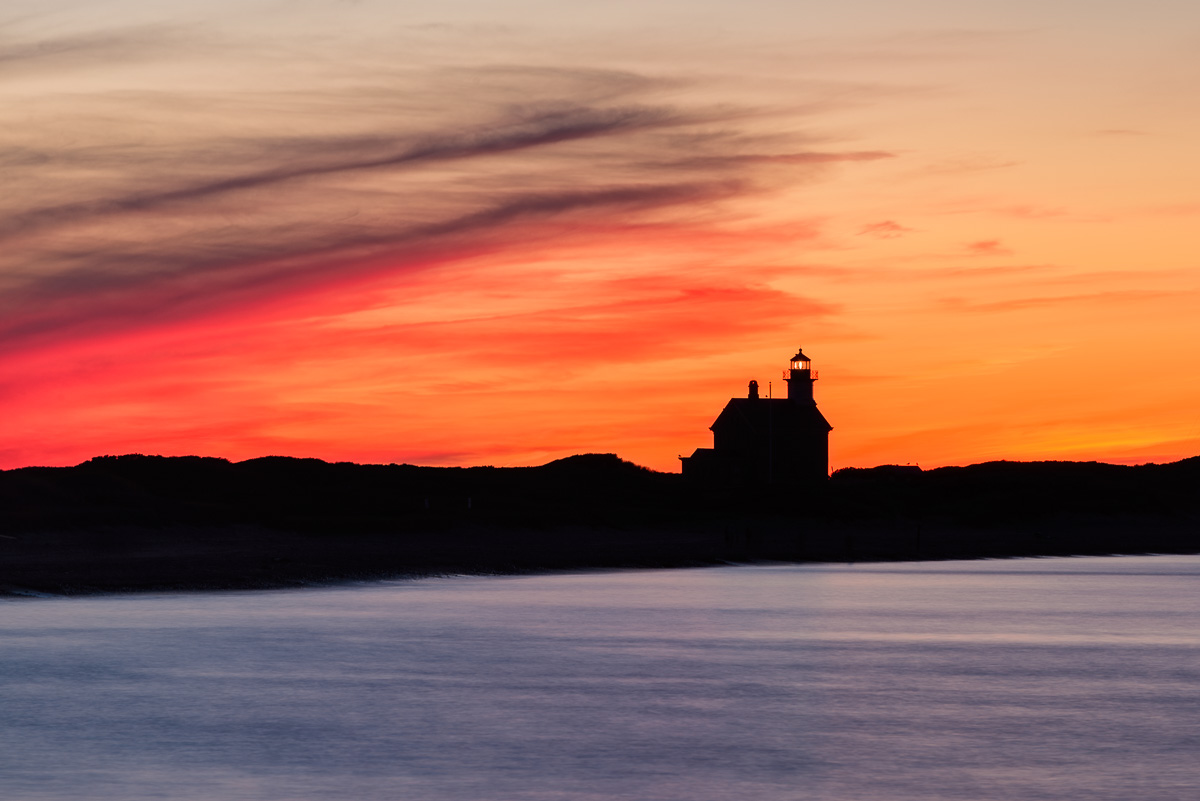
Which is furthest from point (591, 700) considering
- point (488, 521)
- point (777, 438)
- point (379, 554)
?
point (777, 438)

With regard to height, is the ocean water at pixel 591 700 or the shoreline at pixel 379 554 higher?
the shoreline at pixel 379 554

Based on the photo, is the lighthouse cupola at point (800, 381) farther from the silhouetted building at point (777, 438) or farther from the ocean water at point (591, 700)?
the ocean water at point (591, 700)

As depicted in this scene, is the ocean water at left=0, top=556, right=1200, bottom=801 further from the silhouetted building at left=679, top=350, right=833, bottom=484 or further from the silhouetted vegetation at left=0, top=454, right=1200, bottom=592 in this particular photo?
the silhouetted building at left=679, top=350, right=833, bottom=484

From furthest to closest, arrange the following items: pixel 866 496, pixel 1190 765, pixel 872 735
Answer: pixel 866 496, pixel 872 735, pixel 1190 765

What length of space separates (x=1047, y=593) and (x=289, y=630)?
2606cm

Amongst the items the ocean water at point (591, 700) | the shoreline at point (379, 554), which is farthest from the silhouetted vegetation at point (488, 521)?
the ocean water at point (591, 700)

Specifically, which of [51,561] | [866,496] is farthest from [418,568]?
[866,496]

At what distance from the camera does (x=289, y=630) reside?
3084 centimetres

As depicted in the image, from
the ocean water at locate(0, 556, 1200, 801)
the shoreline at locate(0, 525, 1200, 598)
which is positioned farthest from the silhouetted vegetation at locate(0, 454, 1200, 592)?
the ocean water at locate(0, 556, 1200, 801)

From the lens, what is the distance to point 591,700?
2109cm

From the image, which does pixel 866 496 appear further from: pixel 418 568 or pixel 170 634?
pixel 170 634

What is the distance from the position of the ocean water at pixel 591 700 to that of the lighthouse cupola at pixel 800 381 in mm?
61742

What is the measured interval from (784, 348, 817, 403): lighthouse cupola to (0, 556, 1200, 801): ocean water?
61742 millimetres

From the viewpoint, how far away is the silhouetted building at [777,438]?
99.7 m
